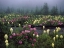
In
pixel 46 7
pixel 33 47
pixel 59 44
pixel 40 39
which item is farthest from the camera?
pixel 46 7

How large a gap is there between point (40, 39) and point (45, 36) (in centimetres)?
25

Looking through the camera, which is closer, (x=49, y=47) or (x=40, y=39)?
(x=49, y=47)

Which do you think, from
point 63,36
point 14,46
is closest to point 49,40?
point 63,36

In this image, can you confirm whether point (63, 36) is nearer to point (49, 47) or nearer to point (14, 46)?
point (49, 47)

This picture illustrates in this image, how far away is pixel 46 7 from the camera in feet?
110

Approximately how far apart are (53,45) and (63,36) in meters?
1.36

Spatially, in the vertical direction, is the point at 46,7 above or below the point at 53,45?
below

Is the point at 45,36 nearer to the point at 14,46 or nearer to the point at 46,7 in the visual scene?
the point at 14,46

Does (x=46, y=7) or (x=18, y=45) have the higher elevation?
(x=18, y=45)

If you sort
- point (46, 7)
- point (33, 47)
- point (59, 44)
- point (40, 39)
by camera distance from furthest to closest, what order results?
point (46, 7) → point (40, 39) → point (59, 44) → point (33, 47)

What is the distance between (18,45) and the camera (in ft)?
21.0

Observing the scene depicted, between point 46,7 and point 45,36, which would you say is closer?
point 45,36

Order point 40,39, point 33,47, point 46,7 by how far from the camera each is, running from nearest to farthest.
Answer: point 33,47, point 40,39, point 46,7

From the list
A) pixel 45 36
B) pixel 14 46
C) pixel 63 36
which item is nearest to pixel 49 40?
pixel 45 36
